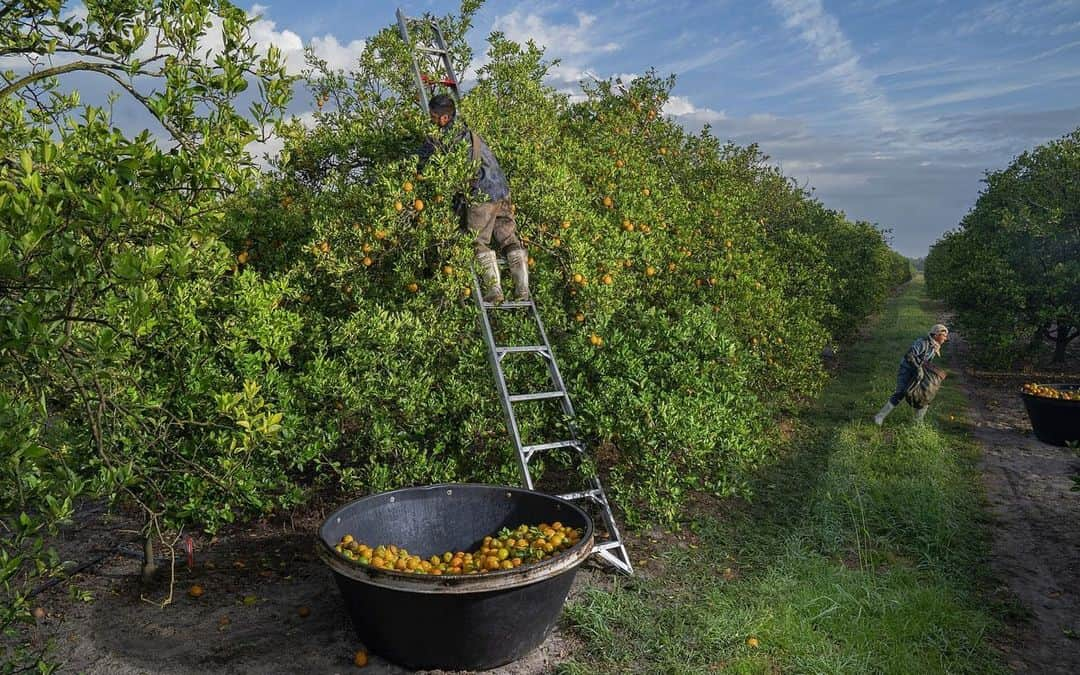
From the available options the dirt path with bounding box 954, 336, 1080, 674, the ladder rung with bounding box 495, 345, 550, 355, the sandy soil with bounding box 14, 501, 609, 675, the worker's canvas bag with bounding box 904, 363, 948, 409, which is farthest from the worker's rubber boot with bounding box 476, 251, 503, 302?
the worker's canvas bag with bounding box 904, 363, 948, 409

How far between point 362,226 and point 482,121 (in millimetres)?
2439

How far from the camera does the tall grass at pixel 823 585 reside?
541 cm

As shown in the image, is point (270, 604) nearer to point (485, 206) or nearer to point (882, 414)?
point (485, 206)

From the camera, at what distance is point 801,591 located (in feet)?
21.1

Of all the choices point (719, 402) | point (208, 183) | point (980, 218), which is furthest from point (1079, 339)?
point (208, 183)

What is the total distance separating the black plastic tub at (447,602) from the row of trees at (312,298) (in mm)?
995

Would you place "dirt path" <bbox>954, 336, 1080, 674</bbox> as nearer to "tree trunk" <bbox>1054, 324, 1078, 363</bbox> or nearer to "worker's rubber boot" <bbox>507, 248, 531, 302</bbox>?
"worker's rubber boot" <bbox>507, 248, 531, 302</bbox>

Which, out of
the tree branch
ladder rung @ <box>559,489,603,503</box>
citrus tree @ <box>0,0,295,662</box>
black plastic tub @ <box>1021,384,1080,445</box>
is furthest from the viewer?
black plastic tub @ <box>1021,384,1080,445</box>

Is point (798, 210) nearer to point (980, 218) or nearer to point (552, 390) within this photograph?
point (980, 218)

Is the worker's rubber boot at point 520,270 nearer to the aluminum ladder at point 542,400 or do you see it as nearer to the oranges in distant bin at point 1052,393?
the aluminum ladder at point 542,400

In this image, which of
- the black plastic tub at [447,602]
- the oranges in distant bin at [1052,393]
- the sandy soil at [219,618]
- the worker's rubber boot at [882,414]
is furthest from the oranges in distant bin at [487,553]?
the oranges in distant bin at [1052,393]

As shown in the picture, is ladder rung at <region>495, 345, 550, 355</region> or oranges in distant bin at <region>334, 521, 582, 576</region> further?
ladder rung at <region>495, 345, 550, 355</region>

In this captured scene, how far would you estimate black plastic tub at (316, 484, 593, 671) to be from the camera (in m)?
4.56

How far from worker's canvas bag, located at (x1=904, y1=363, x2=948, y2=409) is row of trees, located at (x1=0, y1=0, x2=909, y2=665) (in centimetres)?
301
